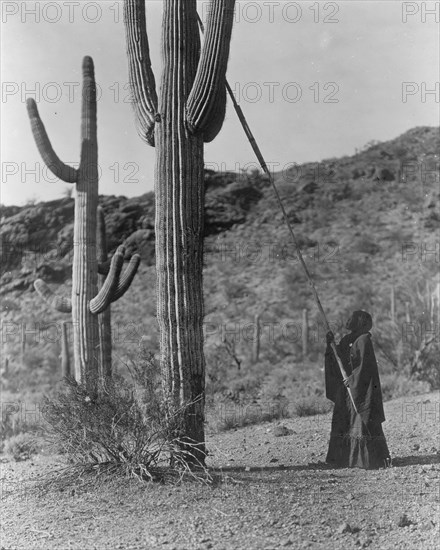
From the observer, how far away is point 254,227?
120ft

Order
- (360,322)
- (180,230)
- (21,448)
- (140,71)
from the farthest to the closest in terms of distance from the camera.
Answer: (21,448)
(140,71)
(360,322)
(180,230)

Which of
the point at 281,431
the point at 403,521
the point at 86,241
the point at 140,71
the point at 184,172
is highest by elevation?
the point at 140,71

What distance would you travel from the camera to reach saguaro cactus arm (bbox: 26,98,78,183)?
11125 millimetres

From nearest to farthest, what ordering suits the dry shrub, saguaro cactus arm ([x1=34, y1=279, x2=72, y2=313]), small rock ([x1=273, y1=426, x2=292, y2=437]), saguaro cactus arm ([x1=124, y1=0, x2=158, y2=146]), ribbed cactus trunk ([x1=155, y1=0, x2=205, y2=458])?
the dry shrub < ribbed cactus trunk ([x1=155, y1=0, x2=205, y2=458]) < saguaro cactus arm ([x1=124, y1=0, x2=158, y2=146]) < small rock ([x1=273, y1=426, x2=292, y2=437]) < saguaro cactus arm ([x1=34, y1=279, x2=72, y2=313])

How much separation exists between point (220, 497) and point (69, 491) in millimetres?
1545

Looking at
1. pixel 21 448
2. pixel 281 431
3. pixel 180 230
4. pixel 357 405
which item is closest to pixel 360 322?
pixel 357 405

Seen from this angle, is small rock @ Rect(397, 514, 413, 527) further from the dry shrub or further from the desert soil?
the dry shrub

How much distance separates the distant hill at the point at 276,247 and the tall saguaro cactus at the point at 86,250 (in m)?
11.0

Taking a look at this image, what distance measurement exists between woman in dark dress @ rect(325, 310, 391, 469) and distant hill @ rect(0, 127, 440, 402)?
13651 mm

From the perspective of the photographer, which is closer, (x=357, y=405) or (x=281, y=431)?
(x=357, y=405)

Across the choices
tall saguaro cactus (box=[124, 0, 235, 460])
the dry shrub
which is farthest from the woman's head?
the dry shrub

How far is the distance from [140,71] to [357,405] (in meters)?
4.26

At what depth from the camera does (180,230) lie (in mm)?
7570

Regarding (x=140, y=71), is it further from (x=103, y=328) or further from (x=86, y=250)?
(x=103, y=328)
